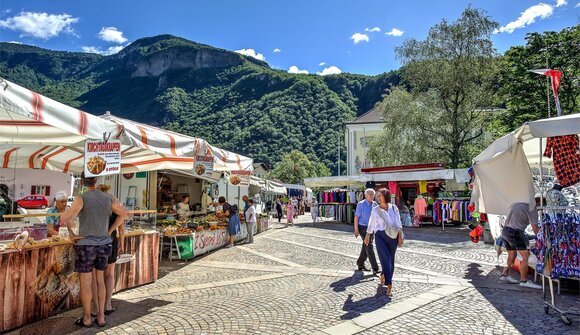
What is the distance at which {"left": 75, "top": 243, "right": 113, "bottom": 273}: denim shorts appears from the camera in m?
4.71

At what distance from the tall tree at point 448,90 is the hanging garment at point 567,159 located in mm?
16961

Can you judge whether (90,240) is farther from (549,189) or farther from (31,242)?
(549,189)

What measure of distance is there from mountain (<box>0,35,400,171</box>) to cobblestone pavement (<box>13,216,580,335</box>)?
50.1m

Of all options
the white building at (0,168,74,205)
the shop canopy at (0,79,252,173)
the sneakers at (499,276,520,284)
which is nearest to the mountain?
the white building at (0,168,74,205)

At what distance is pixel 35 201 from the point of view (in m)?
27.9

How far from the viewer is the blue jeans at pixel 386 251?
6234mm

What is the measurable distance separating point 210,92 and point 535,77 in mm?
95469

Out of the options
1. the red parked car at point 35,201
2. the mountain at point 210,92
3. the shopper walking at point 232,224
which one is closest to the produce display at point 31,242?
the shopper walking at point 232,224

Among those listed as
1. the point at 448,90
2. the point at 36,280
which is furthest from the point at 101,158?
the point at 448,90

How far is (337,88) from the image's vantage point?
9475 cm

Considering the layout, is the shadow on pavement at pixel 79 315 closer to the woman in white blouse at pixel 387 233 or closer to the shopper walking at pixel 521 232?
the woman in white blouse at pixel 387 233

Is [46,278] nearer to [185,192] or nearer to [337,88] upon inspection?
[185,192]

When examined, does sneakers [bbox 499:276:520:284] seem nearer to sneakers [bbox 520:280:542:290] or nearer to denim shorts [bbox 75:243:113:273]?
sneakers [bbox 520:280:542:290]

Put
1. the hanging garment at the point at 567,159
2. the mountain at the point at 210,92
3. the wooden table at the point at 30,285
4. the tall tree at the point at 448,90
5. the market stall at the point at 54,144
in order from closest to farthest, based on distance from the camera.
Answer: the market stall at the point at 54,144
the wooden table at the point at 30,285
the hanging garment at the point at 567,159
the tall tree at the point at 448,90
the mountain at the point at 210,92
